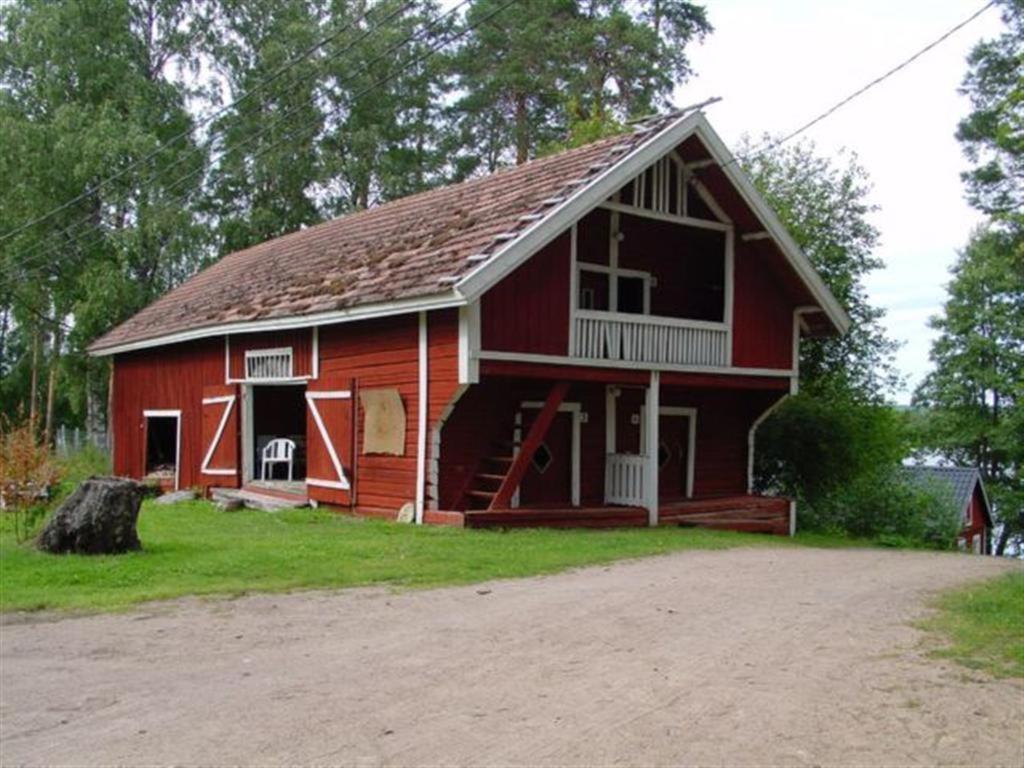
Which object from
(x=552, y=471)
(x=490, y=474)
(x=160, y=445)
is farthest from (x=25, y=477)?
(x=160, y=445)

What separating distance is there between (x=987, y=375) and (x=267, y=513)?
34672 millimetres

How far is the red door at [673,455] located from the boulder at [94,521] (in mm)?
10515

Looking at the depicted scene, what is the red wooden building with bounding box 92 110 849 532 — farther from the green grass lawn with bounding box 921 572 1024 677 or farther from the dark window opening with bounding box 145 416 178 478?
the green grass lawn with bounding box 921 572 1024 677

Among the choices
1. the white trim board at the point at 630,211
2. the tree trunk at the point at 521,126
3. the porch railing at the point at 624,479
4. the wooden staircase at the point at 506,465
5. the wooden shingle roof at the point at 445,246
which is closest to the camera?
the white trim board at the point at 630,211

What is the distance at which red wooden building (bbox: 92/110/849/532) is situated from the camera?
14.9 metres

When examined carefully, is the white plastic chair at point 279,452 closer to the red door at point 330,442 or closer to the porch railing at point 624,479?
the red door at point 330,442

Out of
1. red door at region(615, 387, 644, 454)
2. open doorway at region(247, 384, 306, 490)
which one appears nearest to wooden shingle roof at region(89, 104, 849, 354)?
open doorway at region(247, 384, 306, 490)

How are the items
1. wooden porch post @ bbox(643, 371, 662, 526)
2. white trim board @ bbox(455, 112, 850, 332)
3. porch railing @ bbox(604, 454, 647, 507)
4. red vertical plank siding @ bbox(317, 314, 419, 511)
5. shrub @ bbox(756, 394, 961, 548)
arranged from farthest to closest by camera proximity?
shrub @ bbox(756, 394, 961, 548), porch railing @ bbox(604, 454, 647, 507), wooden porch post @ bbox(643, 371, 662, 526), red vertical plank siding @ bbox(317, 314, 419, 511), white trim board @ bbox(455, 112, 850, 332)

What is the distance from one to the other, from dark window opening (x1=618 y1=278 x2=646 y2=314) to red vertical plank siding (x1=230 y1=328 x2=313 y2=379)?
5.56 metres

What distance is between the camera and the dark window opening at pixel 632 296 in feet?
60.8

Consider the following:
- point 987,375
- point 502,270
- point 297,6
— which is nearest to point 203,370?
point 502,270

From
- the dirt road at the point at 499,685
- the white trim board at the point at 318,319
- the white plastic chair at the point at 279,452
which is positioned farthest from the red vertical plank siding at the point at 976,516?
the dirt road at the point at 499,685

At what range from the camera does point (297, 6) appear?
125 ft

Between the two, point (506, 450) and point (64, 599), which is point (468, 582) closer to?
point (64, 599)
